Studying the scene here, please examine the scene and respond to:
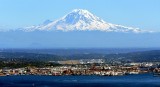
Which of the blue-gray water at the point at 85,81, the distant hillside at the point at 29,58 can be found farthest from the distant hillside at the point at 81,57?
the blue-gray water at the point at 85,81

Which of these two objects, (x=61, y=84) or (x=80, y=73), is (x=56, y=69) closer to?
(x=80, y=73)

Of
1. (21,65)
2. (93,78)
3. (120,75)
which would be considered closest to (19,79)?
(93,78)

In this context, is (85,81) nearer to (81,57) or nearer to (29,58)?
(29,58)

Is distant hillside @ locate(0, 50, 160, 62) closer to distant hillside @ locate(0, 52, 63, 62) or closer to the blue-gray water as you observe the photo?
distant hillside @ locate(0, 52, 63, 62)

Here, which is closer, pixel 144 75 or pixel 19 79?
pixel 19 79

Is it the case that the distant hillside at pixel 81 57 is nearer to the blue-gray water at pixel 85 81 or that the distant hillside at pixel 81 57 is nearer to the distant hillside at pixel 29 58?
the distant hillside at pixel 29 58

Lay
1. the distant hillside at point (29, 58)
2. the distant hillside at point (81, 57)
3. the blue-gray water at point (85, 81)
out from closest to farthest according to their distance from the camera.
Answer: the blue-gray water at point (85, 81) → the distant hillside at point (29, 58) → the distant hillside at point (81, 57)

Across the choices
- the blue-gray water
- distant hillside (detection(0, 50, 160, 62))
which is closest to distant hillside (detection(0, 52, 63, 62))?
distant hillside (detection(0, 50, 160, 62))

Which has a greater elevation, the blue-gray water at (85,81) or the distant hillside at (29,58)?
the distant hillside at (29,58)
